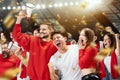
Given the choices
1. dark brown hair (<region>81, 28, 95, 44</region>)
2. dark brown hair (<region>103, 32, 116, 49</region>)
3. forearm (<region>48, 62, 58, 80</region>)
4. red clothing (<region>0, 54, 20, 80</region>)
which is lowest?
forearm (<region>48, 62, 58, 80</region>)

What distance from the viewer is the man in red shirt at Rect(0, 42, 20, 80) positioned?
2992mm

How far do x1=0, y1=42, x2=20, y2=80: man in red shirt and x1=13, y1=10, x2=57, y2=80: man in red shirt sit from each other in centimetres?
12

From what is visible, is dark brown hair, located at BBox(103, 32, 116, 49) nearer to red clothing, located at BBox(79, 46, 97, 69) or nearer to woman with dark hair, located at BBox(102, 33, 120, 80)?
woman with dark hair, located at BBox(102, 33, 120, 80)

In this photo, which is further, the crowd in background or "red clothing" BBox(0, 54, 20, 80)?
"red clothing" BBox(0, 54, 20, 80)

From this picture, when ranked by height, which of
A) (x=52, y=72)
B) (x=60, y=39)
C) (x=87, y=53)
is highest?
(x=60, y=39)

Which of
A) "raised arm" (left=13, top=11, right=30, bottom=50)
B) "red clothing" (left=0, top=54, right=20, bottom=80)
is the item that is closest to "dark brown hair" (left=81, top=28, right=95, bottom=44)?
"raised arm" (left=13, top=11, right=30, bottom=50)

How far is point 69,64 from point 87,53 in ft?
0.58

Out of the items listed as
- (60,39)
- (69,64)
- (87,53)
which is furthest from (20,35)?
(87,53)

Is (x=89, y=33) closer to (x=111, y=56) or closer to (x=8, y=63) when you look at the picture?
(x=111, y=56)

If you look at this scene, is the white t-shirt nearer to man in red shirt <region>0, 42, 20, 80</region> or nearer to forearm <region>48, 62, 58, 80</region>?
forearm <region>48, 62, 58, 80</region>

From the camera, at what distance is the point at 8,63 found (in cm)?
302

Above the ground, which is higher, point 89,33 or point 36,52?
point 89,33

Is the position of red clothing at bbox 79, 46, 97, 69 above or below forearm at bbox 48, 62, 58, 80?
above

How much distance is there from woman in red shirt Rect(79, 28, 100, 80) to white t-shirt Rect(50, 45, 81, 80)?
5 cm
